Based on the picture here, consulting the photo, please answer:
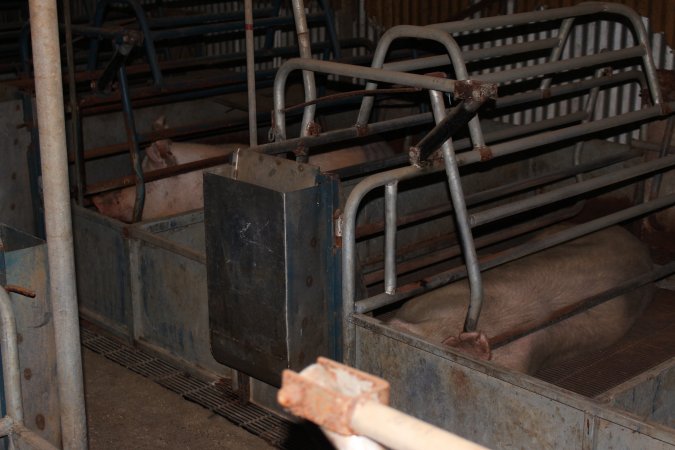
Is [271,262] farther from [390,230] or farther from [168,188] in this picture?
[168,188]

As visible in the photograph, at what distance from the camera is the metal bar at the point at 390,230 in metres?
3.42

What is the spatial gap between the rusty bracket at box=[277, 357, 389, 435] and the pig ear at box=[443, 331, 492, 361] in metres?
2.20

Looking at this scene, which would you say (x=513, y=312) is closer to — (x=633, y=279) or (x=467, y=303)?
(x=467, y=303)

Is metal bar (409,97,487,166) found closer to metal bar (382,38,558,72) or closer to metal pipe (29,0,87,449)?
metal bar (382,38,558,72)

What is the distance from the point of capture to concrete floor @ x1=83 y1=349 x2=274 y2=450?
4.06m

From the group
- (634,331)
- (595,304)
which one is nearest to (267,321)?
(595,304)

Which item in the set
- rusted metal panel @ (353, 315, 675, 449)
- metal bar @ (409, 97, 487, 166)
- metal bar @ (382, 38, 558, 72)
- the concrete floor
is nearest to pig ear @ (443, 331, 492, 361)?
rusted metal panel @ (353, 315, 675, 449)

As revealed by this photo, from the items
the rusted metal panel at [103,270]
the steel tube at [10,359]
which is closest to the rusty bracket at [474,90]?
the steel tube at [10,359]

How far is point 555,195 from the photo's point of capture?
3904 mm

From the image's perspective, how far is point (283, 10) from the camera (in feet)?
A: 24.0

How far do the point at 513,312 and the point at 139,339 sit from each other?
6.10 feet

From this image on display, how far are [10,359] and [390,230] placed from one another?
1.39m

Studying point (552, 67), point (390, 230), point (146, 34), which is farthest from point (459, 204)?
point (146, 34)

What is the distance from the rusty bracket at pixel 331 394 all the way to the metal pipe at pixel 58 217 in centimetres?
145
